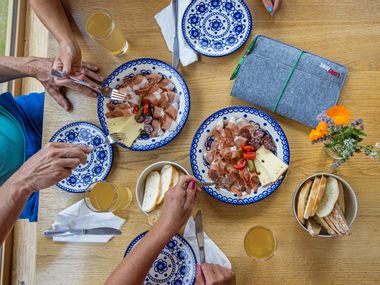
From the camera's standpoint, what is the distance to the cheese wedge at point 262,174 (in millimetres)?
1057

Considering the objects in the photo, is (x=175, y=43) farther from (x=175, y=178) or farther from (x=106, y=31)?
(x=175, y=178)

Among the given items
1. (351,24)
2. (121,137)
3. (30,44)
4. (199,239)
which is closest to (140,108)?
(121,137)

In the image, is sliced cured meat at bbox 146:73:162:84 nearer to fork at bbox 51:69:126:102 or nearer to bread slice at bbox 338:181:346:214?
fork at bbox 51:69:126:102

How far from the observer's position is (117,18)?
1213 millimetres

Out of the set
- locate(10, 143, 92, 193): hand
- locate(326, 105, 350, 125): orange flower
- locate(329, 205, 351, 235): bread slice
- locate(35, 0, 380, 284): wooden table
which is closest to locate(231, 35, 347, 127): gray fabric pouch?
locate(35, 0, 380, 284): wooden table

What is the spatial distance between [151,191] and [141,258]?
20 cm

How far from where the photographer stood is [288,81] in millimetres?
1105

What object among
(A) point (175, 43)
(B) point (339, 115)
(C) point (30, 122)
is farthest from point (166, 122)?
(C) point (30, 122)

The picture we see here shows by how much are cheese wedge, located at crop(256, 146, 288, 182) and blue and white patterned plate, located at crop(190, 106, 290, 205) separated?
19 millimetres

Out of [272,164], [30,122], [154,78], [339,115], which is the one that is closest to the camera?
[339,115]

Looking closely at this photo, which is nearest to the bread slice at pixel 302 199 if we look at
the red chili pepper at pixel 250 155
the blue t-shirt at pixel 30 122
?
the red chili pepper at pixel 250 155

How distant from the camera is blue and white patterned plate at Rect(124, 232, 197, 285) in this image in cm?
108

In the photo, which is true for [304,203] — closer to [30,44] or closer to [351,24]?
[351,24]

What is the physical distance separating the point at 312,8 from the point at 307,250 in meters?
0.72
